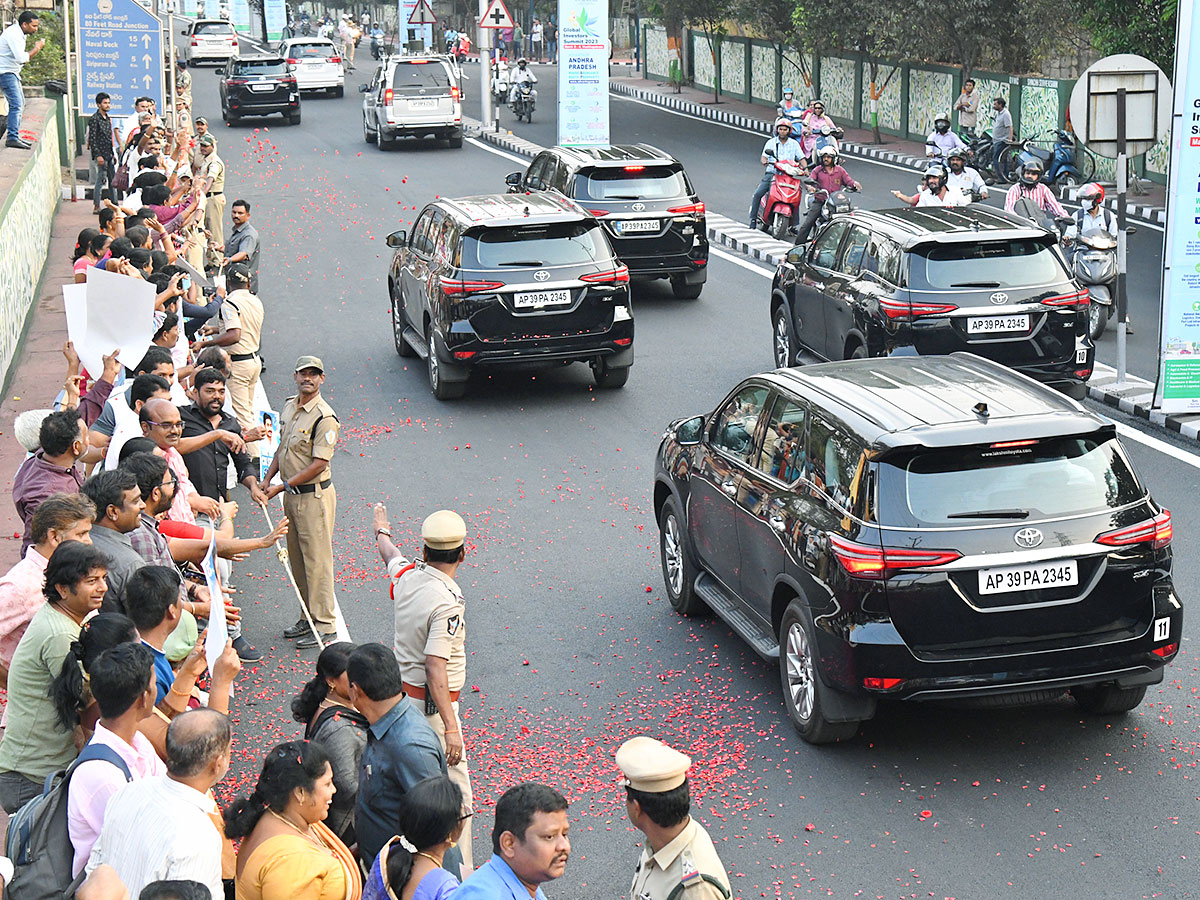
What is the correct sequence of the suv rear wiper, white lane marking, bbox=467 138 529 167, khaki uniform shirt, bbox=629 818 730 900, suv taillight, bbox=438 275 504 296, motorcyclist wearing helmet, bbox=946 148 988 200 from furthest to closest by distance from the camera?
white lane marking, bbox=467 138 529 167, motorcyclist wearing helmet, bbox=946 148 988 200, suv taillight, bbox=438 275 504 296, the suv rear wiper, khaki uniform shirt, bbox=629 818 730 900

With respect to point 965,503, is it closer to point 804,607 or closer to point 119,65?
point 804,607

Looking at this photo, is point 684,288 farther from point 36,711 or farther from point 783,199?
point 36,711

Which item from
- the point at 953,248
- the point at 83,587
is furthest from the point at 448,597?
the point at 953,248

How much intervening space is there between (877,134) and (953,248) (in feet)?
85.9

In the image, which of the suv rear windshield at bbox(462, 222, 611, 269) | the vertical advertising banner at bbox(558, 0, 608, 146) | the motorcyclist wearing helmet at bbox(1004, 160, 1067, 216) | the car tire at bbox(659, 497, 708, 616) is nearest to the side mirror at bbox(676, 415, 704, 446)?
the car tire at bbox(659, 497, 708, 616)

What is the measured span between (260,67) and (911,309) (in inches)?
1257

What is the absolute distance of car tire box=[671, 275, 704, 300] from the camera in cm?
2011

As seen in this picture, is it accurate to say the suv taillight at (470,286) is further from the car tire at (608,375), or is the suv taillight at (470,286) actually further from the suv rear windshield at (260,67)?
the suv rear windshield at (260,67)

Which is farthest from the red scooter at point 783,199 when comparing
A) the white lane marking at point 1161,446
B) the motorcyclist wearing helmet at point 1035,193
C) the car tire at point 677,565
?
the car tire at point 677,565

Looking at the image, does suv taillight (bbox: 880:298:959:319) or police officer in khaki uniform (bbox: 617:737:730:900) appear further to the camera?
suv taillight (bbox: 880:298:959:319)

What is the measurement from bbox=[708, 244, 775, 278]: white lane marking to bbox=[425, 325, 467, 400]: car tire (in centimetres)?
737

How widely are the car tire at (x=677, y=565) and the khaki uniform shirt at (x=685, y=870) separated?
4.84 m

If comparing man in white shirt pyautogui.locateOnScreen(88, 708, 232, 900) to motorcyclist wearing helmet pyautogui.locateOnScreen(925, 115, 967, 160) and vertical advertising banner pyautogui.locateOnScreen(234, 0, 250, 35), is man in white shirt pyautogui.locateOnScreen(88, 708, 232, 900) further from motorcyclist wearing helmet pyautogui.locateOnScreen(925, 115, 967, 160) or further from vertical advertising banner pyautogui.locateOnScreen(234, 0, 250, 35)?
vertical advertising banner pyautogui.locateOnScreen(234, 0, 250, 35)

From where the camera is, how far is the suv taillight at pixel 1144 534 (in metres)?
7.46
